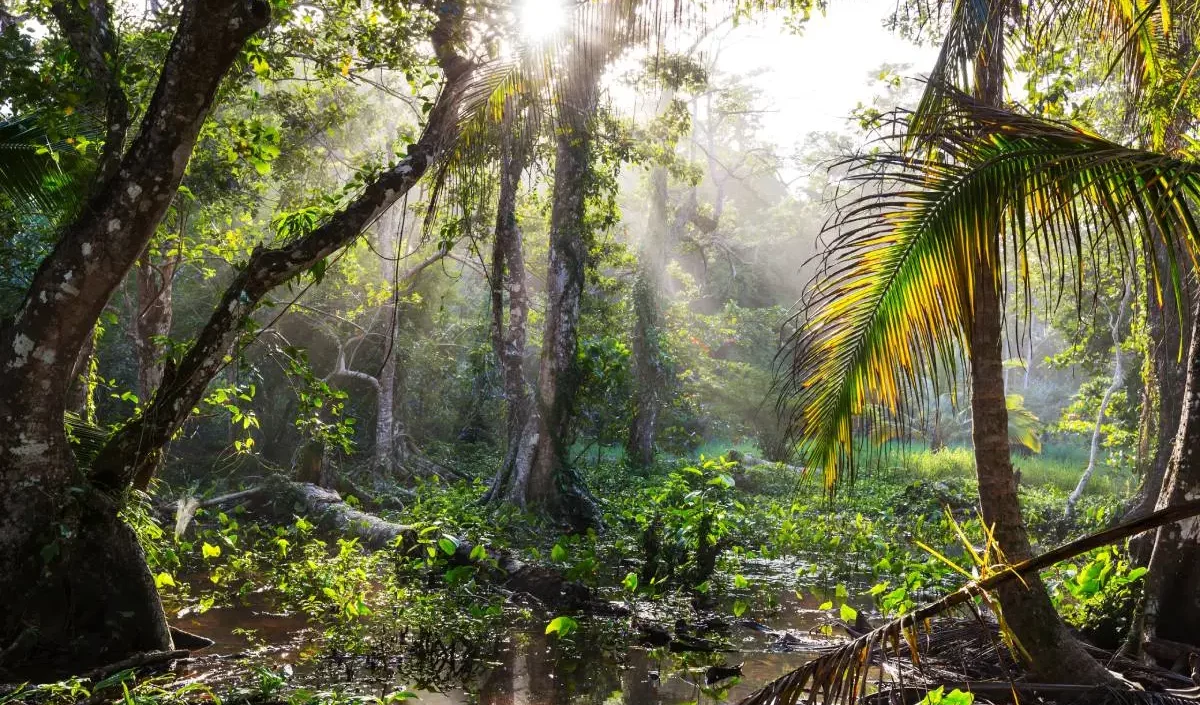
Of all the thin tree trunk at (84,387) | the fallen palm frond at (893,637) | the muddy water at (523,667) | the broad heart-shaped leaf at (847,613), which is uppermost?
the thin tree trunk at (84,387)

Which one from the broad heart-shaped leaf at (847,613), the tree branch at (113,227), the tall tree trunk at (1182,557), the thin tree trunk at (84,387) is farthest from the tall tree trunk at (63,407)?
the tall tree trunk at (1182,557)

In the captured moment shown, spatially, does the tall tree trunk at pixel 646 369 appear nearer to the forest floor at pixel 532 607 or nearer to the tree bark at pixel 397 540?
the forest floor at pixel 532 607

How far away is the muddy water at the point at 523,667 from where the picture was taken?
5.14m

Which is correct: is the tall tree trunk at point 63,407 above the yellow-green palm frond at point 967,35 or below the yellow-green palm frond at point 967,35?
below

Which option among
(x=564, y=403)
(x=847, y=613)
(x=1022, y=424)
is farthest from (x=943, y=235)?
(x=1022, y=424)

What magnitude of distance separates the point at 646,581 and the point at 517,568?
122 centimetres

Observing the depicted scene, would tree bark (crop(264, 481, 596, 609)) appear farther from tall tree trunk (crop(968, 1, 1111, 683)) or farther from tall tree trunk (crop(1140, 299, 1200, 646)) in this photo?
tall tree trunk (crop(1140, 299, 1200, 646))

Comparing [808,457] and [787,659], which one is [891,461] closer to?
[787,659]

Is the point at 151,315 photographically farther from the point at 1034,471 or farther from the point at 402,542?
the point at 1034,471

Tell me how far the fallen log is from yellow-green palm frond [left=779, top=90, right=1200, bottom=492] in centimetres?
363

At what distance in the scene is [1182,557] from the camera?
495 centimetres

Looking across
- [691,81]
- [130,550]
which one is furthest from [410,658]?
[691,81]

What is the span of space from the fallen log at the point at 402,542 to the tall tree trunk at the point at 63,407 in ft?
7.52

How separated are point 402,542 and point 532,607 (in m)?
2.19
